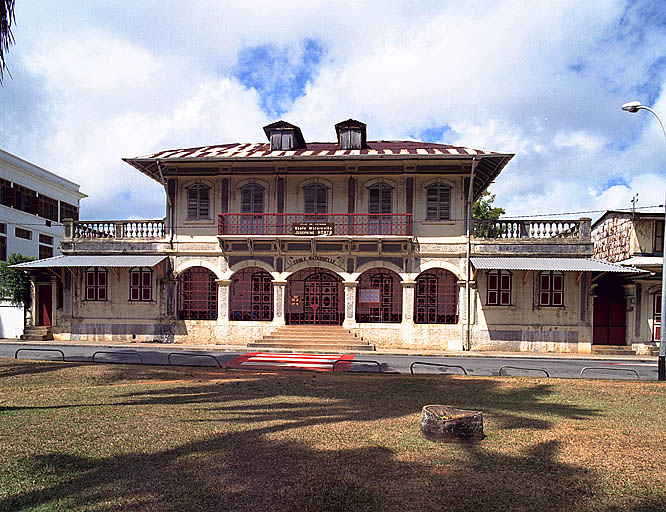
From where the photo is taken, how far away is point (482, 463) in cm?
691

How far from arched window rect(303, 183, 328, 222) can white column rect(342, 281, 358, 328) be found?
3336mm

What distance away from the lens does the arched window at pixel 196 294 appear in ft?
81.2

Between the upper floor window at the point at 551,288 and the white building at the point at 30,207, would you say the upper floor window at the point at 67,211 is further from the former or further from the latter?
the upper floor window at the point at 551,288

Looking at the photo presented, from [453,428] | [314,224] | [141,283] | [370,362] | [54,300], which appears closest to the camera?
[453,428]

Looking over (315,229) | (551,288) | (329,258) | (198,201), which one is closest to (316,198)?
(315,229)

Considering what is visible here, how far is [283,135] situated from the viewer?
25.3m

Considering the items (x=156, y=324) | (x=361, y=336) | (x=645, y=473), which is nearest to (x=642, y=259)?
(x=361, y=336)

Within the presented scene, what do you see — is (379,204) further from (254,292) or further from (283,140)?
(254,292)

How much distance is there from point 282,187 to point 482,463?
1882 cm

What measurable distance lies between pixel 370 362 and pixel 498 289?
870 cm

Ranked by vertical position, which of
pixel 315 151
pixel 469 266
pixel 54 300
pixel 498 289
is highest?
pixel 315 151

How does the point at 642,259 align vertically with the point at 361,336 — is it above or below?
above

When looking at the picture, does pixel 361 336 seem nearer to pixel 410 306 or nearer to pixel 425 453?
pixel 410 306

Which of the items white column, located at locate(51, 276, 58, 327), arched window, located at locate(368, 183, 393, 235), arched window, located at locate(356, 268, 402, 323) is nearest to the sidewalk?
white column, located at locate(51, 276, 58, 327)
